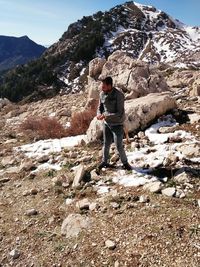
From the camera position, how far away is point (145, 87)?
51.8 feet

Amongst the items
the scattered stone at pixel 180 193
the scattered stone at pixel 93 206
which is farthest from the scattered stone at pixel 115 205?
the scattered stone at pixel 180 193

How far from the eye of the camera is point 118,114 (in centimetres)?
862

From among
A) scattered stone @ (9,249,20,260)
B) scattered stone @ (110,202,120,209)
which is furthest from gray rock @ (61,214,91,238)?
scattered stone @ (9,249,20,260)

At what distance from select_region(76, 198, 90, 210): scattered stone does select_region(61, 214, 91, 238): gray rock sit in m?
0.35

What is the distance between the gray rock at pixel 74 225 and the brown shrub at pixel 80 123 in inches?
293

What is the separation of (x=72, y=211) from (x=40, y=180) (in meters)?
2.39

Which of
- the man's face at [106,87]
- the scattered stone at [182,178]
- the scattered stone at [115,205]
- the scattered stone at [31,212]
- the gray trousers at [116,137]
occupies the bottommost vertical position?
the scattered stone at [31,212]

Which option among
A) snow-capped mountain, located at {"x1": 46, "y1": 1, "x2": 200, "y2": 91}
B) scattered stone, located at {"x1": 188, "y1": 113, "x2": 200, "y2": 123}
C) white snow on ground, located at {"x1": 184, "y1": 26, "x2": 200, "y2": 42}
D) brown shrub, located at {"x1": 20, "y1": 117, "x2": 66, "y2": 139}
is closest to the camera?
scattered stone, located at {"x1": 188, "y1": 113, "x2": 200, "y2": 123}

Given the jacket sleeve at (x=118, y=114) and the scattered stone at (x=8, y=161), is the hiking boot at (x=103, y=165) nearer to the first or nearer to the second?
the jacket sleeve at (x=118, y=114)

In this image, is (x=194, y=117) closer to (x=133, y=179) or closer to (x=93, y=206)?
(x=133, y=179)

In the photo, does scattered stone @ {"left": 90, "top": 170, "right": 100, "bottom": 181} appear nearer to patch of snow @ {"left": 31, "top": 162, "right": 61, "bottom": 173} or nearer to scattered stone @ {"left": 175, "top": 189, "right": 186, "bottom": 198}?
patch of snow @ {"left": 31, "top": 162, "right": 61, "bottom": 173}

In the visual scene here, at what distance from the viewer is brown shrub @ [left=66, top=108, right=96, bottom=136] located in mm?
14828

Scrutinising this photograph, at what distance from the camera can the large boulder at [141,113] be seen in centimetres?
1232

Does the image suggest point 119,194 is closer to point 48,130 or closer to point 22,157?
point 22,157
